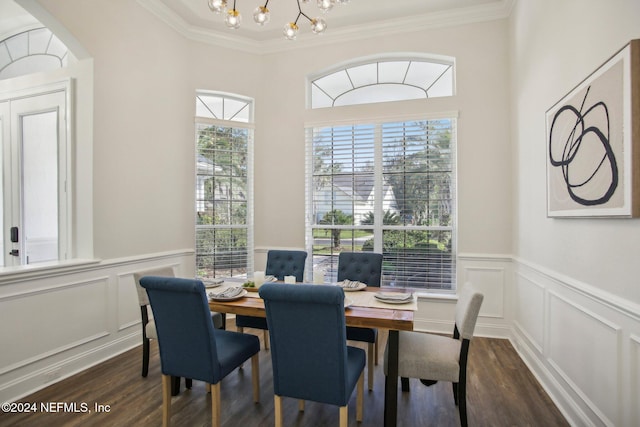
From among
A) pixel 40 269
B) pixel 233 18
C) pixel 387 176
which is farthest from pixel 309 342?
pixel 387 176

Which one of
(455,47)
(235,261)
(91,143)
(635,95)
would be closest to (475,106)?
(455,47)

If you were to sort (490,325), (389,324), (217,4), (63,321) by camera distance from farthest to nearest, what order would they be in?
1. (490,325)
2. (63,321)
3. (217,4)
4. (389,324)

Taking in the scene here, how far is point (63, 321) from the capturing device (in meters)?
2.69

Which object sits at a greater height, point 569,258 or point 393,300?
point 569,258

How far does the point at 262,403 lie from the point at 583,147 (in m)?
2.63

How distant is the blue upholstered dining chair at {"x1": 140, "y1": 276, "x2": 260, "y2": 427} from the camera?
5.97 feet

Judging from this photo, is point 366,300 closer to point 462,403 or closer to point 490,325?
point 462,403

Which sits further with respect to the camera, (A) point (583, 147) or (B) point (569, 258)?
(B) point (569, 258)

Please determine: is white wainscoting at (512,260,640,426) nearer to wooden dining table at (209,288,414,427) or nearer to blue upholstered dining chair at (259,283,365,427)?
wooden dining table at (209,288,414,427)

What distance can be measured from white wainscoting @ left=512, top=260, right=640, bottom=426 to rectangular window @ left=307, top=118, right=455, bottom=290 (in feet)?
3.58

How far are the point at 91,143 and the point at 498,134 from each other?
404 cm

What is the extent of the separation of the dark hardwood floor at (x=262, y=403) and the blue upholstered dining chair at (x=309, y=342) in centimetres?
52

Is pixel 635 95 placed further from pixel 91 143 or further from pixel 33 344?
pixel 33 344

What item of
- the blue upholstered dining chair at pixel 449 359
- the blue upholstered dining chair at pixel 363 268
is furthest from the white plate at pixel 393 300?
the blue upholstered dining chair at pixel 363 268
